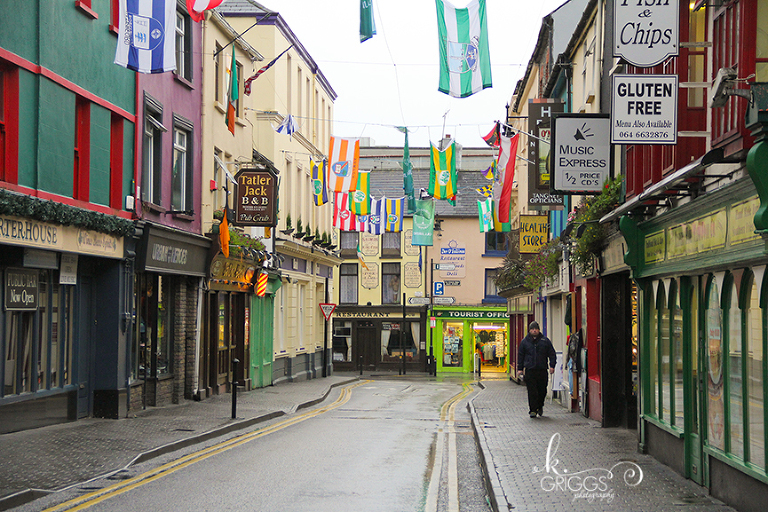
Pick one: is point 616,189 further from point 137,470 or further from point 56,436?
point 56,436

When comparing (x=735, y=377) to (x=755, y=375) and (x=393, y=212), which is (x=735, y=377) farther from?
(x=393, y=212)

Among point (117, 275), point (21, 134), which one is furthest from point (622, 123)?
point (117, 275)

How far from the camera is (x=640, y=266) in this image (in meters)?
12.4

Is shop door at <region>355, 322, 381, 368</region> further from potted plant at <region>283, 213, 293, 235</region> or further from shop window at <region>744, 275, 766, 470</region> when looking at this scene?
shop window at <region>744, 275, 766, 470</region>

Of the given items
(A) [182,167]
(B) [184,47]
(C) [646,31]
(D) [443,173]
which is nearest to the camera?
(C) [646,31]

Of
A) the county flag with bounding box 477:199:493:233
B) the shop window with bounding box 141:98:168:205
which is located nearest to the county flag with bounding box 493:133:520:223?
the county flag with bounding box 477:199:493:233

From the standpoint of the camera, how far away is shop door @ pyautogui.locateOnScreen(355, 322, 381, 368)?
50.9 metres

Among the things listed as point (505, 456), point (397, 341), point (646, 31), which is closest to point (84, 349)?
point (505, 456)

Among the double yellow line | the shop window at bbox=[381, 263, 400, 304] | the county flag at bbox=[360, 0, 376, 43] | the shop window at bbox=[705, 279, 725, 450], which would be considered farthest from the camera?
the shop window at bbox=[381, 263, 400, 304]

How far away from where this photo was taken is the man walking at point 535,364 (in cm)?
1745

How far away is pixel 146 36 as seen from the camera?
43.8ft

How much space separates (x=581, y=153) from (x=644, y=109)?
395 cm

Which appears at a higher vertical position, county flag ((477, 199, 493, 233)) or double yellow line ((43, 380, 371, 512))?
county flag ((477, 199, 493, 233))

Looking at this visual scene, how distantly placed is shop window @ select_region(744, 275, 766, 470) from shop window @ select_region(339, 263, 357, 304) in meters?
43.2
